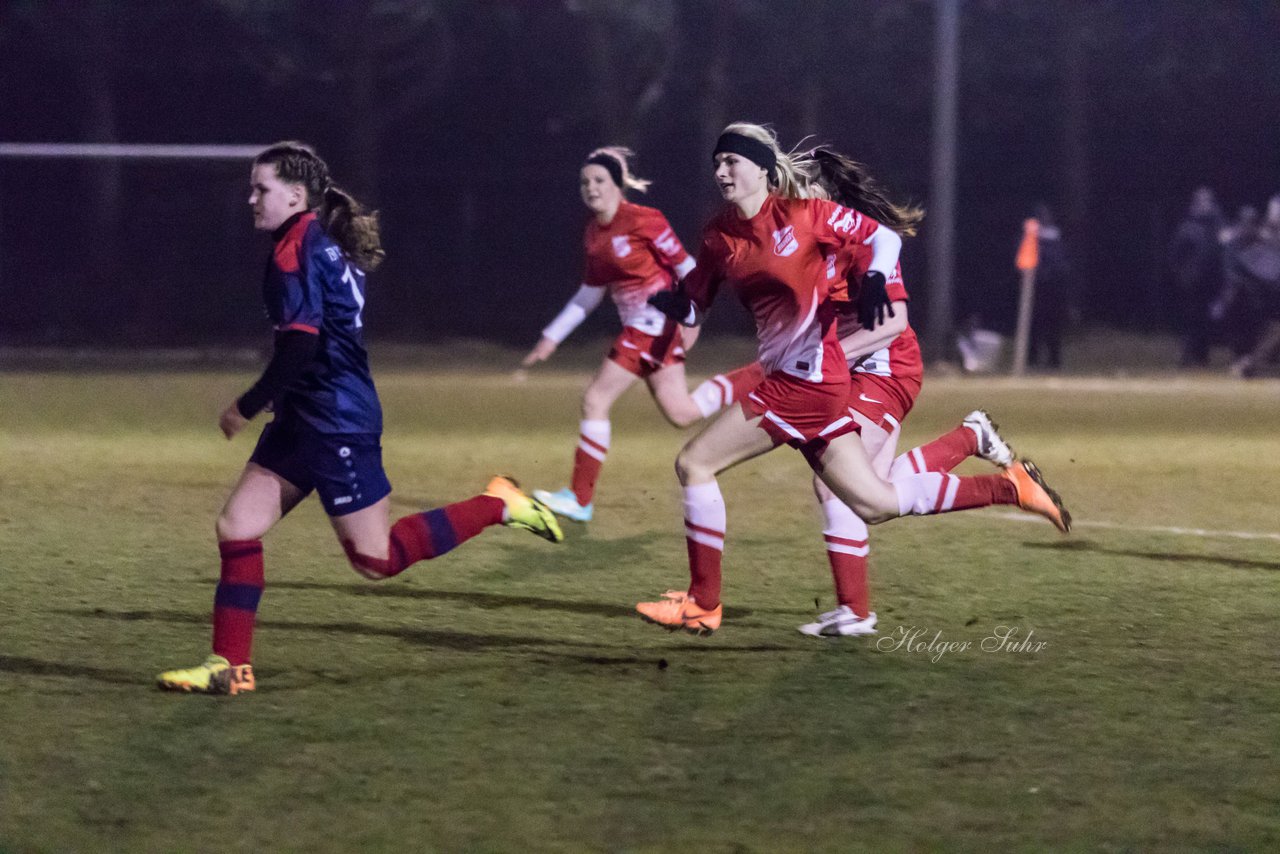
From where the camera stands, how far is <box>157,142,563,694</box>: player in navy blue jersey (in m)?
5.91

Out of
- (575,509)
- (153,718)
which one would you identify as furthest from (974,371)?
(153,718)

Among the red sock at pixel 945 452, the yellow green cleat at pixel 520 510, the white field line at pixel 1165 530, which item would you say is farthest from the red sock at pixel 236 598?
the white field line at pixel 1165 530

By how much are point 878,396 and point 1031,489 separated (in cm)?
71

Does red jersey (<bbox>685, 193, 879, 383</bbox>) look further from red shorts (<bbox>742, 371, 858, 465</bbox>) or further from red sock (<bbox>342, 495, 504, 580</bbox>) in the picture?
red sock (<bbox>342, 495, 504, 580</bbox>)

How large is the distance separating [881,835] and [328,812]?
1.37 m

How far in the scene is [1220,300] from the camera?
2362 cm

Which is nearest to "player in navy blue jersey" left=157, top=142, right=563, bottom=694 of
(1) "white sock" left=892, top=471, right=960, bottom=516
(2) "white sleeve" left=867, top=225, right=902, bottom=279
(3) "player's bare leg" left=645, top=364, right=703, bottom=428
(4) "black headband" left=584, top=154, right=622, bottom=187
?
(2) "white sleeve" left=867, top=225, right=902, bottom=279

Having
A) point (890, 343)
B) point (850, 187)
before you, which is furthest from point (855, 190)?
point (890, 343)

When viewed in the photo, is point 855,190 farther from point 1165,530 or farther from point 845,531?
point 1165,530

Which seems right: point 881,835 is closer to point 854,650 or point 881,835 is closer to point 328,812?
point 328,812

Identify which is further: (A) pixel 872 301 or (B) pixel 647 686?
(A) pixel 872 301

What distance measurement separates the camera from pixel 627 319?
10.2 meters

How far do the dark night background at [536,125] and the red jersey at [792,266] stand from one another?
70.3 ft

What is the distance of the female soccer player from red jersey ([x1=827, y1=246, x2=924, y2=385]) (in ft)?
8.01
